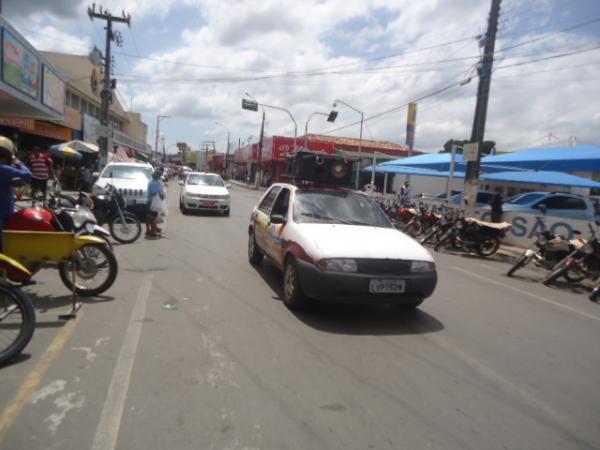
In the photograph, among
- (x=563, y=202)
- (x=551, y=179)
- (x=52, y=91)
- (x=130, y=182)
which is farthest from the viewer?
(x=551, y=179)

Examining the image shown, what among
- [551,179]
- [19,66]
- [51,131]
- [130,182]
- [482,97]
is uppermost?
[482,97]

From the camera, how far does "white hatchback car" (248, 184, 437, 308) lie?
492cm

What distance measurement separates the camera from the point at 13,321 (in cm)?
374

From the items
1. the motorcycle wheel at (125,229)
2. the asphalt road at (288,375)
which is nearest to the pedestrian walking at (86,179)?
the motorcycle wheel at (125,229)

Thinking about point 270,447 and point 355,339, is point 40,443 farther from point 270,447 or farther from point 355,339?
point 355,339

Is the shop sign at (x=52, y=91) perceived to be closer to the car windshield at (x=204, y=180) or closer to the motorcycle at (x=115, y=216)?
the car windshield at (x=204, y=180)

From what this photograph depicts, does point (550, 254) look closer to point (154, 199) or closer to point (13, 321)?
point (154, 199)

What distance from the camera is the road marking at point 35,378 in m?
2.90

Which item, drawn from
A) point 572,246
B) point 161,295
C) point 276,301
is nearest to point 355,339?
point 276,301

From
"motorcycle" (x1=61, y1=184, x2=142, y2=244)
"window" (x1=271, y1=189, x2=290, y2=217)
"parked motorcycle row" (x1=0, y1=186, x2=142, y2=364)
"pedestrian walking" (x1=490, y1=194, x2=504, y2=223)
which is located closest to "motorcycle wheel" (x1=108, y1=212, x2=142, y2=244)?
"motorcycle" (x1=61, y1=184, x2=142, y2=244)

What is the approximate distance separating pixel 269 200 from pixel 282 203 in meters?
0.89

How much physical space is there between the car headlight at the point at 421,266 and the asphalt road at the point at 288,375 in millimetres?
665

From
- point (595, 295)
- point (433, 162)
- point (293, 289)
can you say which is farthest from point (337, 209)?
point (433, 162)

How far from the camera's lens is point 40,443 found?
2.65m
